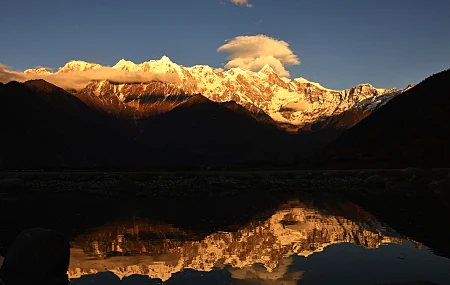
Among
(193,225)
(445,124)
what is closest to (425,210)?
(193,225)

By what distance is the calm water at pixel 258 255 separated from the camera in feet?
56.3

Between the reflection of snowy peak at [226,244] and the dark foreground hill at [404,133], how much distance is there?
68.3 m

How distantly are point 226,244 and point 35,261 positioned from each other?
409 inches

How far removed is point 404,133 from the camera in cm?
14112

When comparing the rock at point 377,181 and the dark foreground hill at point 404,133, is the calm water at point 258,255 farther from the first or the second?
the dark foreground hill at point 404,133

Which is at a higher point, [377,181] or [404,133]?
[404,133]

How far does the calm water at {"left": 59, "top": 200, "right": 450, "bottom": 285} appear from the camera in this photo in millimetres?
17156

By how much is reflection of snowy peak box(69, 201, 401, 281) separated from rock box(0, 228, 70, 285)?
56.6 inches

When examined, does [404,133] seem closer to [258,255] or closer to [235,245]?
[235,245]

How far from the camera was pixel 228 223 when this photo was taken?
1214 inches

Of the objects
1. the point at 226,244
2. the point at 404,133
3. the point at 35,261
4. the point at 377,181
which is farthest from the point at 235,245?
the point at 404,133

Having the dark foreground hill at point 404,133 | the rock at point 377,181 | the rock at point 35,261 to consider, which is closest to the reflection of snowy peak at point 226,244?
the rock at point 35,261

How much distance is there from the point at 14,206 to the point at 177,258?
2735cm

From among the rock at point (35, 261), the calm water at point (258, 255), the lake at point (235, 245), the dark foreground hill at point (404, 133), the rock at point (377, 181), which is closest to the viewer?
the rock at point (35, 261)
